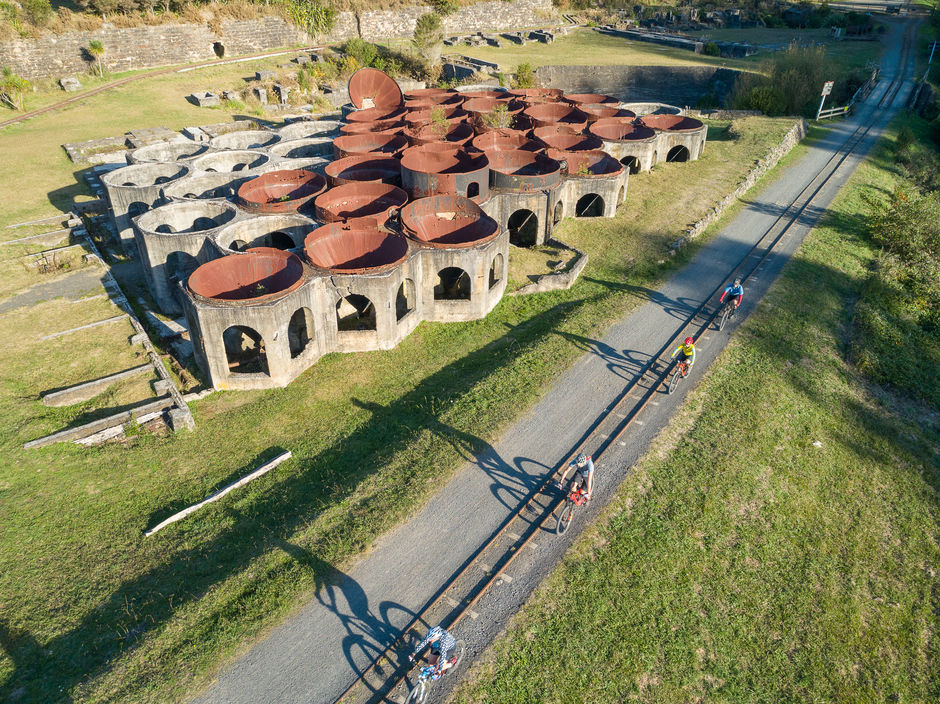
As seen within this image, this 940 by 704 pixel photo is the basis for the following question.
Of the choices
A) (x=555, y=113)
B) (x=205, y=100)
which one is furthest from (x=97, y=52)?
(x=555, y=113)

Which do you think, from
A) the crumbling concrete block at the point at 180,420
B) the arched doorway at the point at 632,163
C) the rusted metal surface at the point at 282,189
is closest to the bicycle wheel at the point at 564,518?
the crumbling concrete block at the point at 180,420

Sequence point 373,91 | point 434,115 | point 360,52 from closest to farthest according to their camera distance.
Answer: point 434,115 < point 373,91 < point 360,52

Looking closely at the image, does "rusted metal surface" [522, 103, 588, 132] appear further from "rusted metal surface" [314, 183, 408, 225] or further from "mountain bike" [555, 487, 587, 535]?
"mountain bike" [555, 487, 587, 535]

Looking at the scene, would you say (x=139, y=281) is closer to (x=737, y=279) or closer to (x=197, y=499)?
(x=197, y=499)

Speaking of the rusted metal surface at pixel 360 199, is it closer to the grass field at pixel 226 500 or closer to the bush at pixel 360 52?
the grass field at pixel 226 500

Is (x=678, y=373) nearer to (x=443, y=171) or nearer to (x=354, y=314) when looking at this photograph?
(x=354, y=314)
